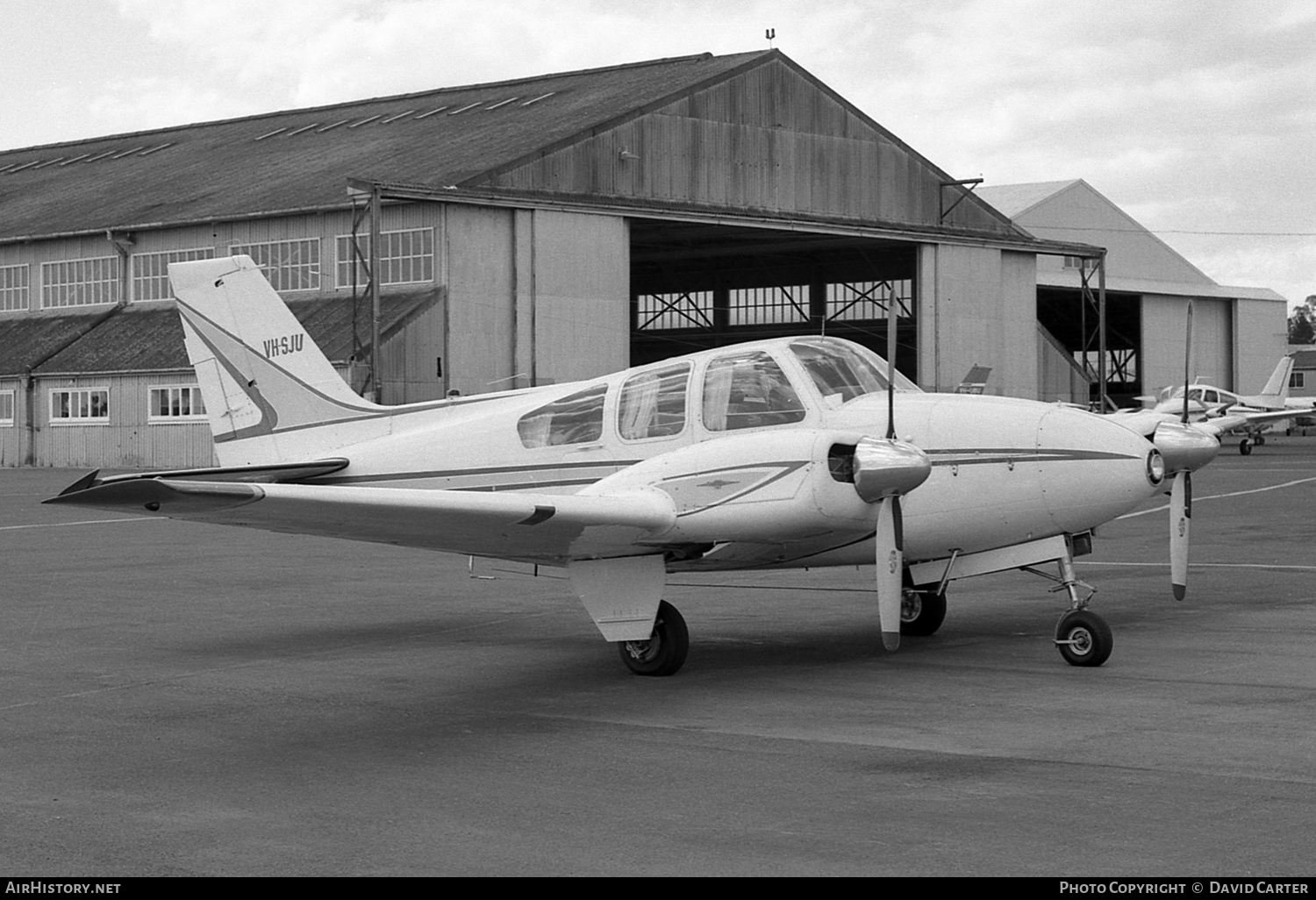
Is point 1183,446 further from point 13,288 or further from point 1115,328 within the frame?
point 1115,328

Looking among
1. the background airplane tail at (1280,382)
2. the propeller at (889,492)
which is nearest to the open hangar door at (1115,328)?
the background airplane tail at (1280,382)

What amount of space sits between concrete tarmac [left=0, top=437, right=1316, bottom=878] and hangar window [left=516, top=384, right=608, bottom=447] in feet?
6.14

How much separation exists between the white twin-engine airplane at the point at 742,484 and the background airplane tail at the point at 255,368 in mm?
1064

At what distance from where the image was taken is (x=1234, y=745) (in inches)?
339

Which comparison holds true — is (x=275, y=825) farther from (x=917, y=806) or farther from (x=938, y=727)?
(x=938, y=727)

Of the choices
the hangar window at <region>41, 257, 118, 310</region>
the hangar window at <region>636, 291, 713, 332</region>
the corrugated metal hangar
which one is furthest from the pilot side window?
the hangar window at <region>636, 291, 713, 332</region>

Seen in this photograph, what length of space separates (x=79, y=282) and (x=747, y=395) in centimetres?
4889

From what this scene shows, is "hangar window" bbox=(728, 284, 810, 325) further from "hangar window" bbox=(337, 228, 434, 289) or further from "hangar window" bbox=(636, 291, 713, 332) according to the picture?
"hangar window" bbox=(337, 228, 434, 289)

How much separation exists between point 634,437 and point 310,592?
655 cm

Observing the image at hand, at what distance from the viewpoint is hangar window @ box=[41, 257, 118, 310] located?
2140 inches

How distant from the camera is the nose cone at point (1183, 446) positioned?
12.6 metres

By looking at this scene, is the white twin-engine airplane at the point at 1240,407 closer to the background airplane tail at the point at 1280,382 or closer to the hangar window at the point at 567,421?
the background airplane tail at the point at 1280,382

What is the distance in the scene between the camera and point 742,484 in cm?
1105

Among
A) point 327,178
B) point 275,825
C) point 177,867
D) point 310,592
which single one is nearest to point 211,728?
point 275,825
